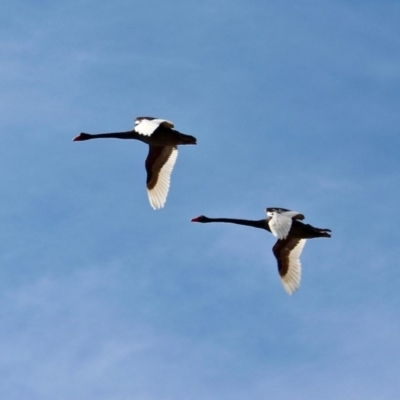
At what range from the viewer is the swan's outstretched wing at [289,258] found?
5128 centimetres

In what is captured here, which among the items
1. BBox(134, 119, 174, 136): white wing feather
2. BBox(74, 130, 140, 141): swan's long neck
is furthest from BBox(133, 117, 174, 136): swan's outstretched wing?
BBox(74, 130, 140, 141): swan's long neck

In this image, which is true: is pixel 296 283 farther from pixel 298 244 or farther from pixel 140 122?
pixel 140 122

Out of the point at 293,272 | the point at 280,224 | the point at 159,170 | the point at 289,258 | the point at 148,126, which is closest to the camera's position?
the point at 280,224

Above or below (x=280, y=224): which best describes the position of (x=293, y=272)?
above

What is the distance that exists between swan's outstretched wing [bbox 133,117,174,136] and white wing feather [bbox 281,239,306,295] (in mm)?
6799

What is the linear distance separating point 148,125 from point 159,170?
20.4 feet

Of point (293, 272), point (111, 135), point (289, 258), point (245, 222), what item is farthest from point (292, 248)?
point (111, 135)

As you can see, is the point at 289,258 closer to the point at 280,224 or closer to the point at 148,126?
the point at 280,224

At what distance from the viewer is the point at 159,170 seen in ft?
184

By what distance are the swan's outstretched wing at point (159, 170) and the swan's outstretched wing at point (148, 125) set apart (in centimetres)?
300

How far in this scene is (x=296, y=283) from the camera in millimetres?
51031

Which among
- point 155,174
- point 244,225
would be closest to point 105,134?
point 155,174

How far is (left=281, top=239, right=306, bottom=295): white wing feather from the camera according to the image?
50938 millimetres

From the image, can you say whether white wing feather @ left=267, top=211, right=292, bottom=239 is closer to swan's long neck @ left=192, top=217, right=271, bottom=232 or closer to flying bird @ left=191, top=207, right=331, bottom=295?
flying bird @ left=191, top=207, right=331, bottom=295
